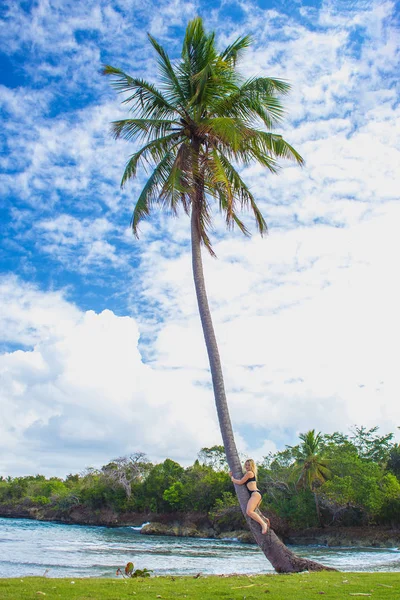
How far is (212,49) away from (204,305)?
→ 7.48m

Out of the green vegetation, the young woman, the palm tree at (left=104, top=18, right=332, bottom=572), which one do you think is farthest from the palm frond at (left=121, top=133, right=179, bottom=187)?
the green vegetation

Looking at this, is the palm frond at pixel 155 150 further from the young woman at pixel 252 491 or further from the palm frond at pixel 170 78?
the young woman at pixel 252 491

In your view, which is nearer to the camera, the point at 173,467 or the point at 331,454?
the point at 331,454

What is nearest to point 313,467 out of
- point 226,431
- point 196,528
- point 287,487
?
point 287,487

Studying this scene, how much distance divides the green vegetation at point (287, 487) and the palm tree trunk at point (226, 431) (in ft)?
112

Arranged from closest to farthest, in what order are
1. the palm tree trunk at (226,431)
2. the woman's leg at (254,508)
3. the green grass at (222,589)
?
1. the green grass at (222,589)
2. the woman's leg at (254,508)
3. the palm tree trunk at (226,431)

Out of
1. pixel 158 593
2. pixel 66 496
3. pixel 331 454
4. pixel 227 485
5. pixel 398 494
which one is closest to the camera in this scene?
pixel 158 593

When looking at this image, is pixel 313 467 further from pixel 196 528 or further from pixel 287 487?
pixel 196 528

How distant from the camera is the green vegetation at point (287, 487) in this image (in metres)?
44.4

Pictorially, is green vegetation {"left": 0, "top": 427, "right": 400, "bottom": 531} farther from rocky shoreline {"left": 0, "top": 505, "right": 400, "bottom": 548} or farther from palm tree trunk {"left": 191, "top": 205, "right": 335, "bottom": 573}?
palm tree trunk {"left": 191, "top": 205, "right": 335, "bottom": 573}

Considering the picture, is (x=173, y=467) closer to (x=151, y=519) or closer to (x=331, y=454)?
(x=151, y=519)

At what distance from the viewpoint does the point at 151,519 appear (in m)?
73.5

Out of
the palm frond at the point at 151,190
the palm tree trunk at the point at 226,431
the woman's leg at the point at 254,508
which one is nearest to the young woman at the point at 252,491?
the woman's leg at the point at 254,508

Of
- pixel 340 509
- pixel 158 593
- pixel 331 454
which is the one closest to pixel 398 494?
pixel 340 509
